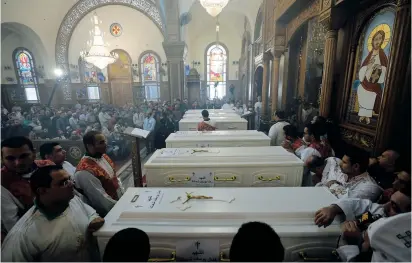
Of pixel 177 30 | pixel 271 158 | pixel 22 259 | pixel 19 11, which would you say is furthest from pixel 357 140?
pixel 19 11

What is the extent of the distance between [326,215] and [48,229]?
1833 millimetres

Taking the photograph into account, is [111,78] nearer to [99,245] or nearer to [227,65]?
[227,65]

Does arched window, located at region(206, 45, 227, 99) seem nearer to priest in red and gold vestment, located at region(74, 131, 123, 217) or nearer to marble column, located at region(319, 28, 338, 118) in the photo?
marble column, located at region(319, 28, 338, 118)

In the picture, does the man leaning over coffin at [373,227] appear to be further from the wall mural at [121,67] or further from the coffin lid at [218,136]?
the wall mural at [121,67]

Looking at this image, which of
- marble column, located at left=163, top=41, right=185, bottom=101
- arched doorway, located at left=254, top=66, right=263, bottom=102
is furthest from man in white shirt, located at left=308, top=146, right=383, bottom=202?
marble column, located at left=163, top=41, right=185, bottom=101

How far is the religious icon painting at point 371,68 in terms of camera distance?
2.45 m

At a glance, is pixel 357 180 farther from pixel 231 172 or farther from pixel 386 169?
pixel 231 172

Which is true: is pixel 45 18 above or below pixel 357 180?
above

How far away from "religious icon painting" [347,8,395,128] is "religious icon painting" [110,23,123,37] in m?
13.9

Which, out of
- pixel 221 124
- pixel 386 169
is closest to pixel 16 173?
pixel 386 169

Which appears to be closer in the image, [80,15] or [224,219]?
[224,219]

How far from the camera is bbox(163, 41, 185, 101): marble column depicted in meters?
9.07

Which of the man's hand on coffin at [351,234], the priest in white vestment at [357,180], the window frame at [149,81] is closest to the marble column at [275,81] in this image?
the priest in white vestment at [357,180]

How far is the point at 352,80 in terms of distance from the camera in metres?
3.00
